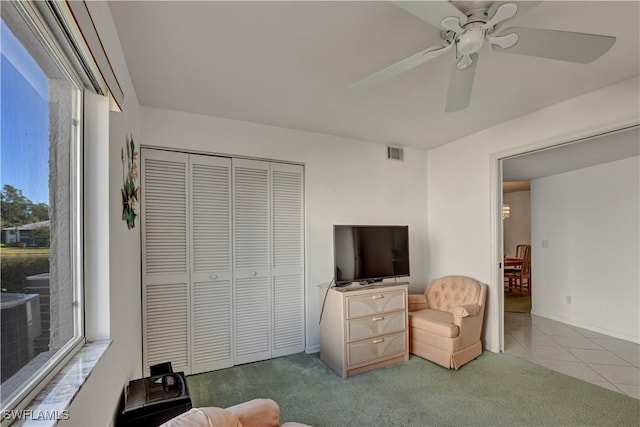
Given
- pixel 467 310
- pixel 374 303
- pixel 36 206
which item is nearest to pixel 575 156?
pixel 467 310

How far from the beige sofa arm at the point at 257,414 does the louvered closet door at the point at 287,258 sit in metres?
1.90

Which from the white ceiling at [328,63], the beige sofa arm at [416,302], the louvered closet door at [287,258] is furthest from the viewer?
the beige sofa arm at [416,302]

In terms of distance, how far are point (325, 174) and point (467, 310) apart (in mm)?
2070

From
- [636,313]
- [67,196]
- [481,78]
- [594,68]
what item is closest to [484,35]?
[481,78]

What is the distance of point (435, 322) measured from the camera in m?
3.09

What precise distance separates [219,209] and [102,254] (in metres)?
1.66

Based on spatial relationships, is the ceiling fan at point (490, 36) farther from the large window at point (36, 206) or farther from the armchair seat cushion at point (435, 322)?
the armchair seat cushion at point (435, 322)

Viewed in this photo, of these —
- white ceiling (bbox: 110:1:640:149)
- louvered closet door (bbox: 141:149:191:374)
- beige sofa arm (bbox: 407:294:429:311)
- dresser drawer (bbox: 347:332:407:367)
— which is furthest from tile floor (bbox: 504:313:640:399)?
louvered closet door (bbox: 141:149:191:374)

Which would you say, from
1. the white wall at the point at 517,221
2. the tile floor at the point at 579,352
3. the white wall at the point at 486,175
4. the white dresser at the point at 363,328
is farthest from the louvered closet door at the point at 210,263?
the white wall at the point at 517,221

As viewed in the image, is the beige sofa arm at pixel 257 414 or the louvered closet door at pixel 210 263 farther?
the louvered closet door at pixel 210 263

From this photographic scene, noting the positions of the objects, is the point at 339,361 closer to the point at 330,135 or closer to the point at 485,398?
the point at 485,398

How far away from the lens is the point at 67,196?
1.30 metres

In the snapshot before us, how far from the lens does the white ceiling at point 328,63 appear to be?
1.62 meters

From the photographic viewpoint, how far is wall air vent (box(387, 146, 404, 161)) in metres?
4.03
